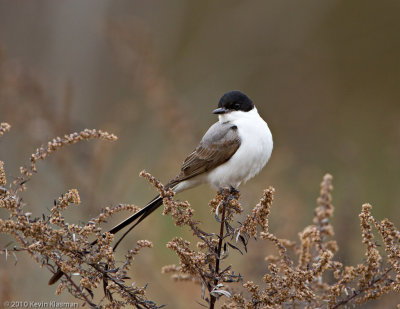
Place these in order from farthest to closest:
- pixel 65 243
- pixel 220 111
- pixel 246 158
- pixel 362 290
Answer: pixel 220 111, pixel 246 158, pixel 362 290, pixel 65 243

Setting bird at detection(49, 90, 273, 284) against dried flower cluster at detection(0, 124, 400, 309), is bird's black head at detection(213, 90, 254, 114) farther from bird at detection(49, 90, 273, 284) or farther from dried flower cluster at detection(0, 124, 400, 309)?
dried flower cluster at detection(0, 124, 400, 309)

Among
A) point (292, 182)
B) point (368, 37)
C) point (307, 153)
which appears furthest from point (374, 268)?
point (368, 37)

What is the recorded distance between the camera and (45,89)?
14.6 ft

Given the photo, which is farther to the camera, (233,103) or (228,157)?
(233,103)

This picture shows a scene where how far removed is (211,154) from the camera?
11.9 ft

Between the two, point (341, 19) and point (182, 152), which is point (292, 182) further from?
point (341, 19)

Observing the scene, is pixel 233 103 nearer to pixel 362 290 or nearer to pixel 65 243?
pixel 362 290

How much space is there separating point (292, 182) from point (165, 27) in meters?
3.18

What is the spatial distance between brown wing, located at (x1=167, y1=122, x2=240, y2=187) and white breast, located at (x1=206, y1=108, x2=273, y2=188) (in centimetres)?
4

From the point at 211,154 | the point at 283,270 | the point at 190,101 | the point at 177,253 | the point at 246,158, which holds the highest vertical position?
the point at 190,101

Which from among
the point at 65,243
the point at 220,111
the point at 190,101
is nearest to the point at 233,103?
the point at 220,111

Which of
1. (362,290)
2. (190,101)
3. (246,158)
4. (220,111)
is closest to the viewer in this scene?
(362,290)

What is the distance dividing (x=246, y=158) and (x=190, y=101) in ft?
11.9

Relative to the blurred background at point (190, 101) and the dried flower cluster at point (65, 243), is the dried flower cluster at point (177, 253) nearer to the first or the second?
the dried flower cluster at point (65, 243)
